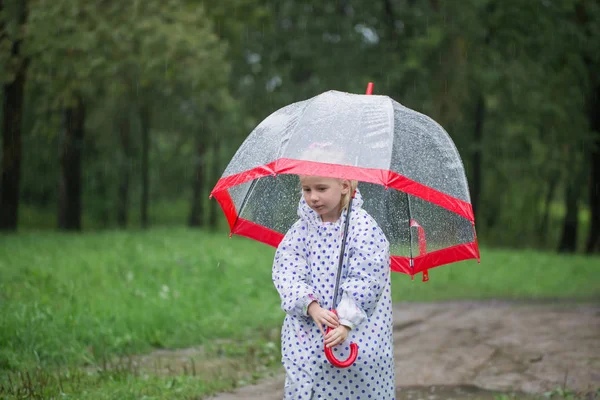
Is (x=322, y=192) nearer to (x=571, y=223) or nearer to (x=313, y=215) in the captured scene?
(x=313, y=215)

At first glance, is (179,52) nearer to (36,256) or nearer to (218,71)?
(218,71)

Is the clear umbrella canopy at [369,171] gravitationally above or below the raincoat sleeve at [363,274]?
above

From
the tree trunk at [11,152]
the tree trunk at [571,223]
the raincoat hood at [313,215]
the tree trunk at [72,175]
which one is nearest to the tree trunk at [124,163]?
the tree trunk at [72,175]

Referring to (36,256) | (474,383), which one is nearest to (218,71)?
(36,256)

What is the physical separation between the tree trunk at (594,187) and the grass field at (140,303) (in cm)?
617

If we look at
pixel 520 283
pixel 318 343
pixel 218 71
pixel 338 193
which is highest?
pixel 218 71

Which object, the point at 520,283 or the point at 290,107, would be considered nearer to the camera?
the point at 290,107

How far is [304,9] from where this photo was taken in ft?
68.8

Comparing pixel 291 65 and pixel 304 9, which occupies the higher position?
pixel 304 9

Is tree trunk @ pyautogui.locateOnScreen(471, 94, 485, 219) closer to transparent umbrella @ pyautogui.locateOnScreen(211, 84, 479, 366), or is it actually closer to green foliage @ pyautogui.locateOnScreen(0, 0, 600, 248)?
green foliage @ pyautogui.locateOnScreen(0, 0, 600, 248)

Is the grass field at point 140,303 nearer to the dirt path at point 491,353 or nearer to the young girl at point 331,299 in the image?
the dirt path at point 491,353

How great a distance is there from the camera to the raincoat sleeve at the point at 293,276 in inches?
136

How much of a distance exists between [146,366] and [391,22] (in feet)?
55.9

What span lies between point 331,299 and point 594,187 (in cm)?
1753
